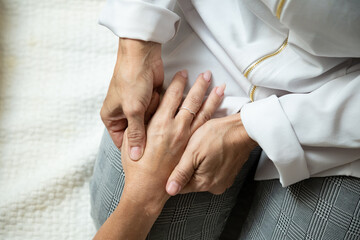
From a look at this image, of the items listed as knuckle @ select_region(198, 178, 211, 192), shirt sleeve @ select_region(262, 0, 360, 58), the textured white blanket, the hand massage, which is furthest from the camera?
the textured white blanket

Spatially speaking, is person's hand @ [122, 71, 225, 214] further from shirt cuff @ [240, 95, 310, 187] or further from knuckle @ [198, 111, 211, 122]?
shirt cuff @ [240, 95, 310, 187]

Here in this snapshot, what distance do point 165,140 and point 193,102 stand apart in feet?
0.32

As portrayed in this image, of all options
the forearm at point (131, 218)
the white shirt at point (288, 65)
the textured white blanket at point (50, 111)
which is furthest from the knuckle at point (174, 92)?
the textured white blanket at point (50, 111)

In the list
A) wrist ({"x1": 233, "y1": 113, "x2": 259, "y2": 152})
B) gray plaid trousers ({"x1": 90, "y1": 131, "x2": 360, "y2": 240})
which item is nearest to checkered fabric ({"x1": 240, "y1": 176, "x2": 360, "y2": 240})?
gray plaid trousers ({"x1": 90, "y1": 131, "x2": 360, "y2": 240})

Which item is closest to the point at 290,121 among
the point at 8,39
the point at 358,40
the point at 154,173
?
the point at 358,40

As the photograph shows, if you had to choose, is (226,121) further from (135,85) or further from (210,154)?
(135,85)

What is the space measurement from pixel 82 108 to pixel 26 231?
378mm

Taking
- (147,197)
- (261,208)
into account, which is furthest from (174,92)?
(261,208)

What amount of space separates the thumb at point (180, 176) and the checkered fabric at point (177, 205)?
66 millimetres

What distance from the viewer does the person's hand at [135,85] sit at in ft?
2.39

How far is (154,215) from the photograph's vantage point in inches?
29.2

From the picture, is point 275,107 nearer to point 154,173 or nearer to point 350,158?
point 350,158

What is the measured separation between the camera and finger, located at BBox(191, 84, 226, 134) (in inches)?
29.8

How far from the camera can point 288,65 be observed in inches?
26.2
